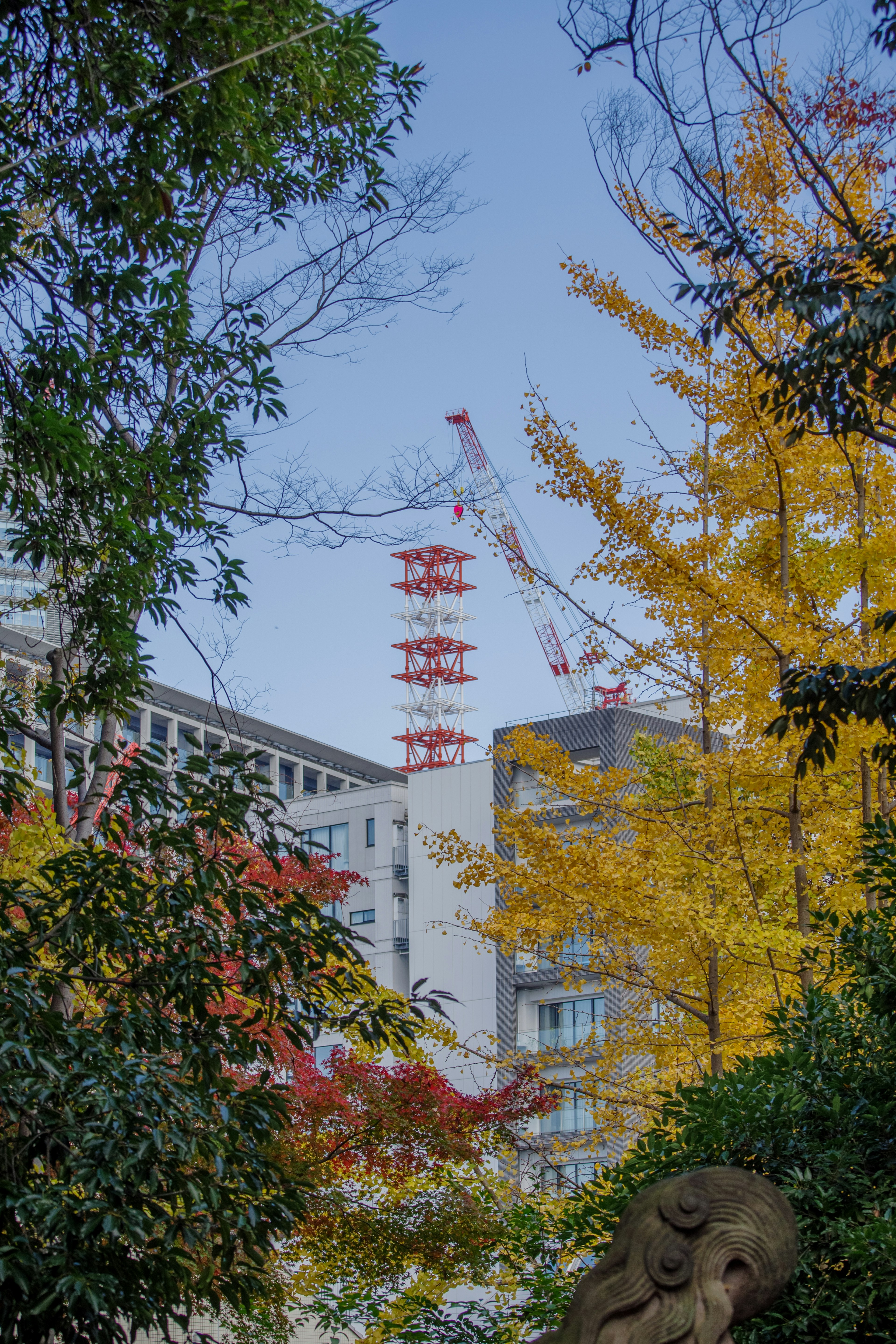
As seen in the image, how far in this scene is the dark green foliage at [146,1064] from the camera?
158 inches

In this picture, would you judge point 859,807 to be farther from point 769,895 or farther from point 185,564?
point 185,564

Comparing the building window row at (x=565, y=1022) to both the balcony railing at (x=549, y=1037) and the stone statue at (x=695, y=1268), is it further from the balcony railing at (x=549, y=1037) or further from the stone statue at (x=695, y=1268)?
the stone statue at (x=695, y=1268)

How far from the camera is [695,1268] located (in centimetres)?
322

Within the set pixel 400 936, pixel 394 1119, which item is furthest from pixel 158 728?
pixel 394 1119

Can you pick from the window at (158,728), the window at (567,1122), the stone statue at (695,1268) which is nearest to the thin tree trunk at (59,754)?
the stone statue at (695,1268)

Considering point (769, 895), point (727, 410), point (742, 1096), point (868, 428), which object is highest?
point (727, 410)

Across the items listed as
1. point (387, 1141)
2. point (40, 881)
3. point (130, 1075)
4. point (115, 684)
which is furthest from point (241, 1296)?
point (387, 1141)

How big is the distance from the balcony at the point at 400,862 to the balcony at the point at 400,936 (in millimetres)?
1413

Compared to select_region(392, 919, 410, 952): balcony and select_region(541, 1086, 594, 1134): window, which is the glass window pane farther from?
select_region(541, 1086, 594, 1134): window

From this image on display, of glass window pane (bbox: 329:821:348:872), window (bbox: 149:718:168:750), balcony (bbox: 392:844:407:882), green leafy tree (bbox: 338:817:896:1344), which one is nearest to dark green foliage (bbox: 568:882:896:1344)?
green leafy tree (bbox: 338:817:896:1344)

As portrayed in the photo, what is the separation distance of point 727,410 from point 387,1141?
21.2ft

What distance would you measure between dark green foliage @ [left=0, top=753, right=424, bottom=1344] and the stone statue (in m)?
1.50

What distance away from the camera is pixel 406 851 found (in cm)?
4378

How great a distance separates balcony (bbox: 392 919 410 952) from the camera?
1688 inches
